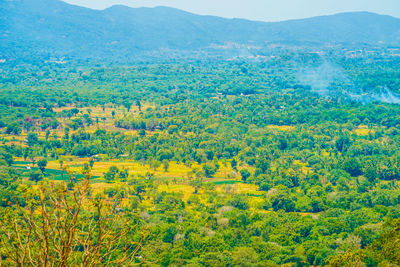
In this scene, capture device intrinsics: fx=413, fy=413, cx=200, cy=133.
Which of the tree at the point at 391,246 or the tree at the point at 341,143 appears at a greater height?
the tree at the point at 391,246

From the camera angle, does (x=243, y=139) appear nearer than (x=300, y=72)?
Yes

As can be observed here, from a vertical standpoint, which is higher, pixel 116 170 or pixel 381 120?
pixel 381 120

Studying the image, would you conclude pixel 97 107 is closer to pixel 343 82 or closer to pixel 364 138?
pixel 364 138

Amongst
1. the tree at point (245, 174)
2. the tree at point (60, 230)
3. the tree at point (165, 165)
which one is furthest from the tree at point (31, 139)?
the tree at point (60, 230)

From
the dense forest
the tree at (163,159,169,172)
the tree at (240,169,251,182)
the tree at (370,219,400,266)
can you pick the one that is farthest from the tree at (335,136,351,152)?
the tree at (370,219,400,266)

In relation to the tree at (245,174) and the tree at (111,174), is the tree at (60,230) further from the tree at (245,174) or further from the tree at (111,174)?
the tree at (245,174)

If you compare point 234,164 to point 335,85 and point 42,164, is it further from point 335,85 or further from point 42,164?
point 335,85

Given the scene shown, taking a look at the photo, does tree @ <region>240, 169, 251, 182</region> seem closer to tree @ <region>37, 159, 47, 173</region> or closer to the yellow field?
tree @ <region>37, 159, 47, 173</region>

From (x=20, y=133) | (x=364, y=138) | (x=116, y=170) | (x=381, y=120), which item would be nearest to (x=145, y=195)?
(x=116, y=170)

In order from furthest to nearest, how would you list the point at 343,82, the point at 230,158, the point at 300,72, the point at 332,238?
1. the point at 300,72
2. the point at 343,82
3. the point at 230,158
4. the point at 332,238
